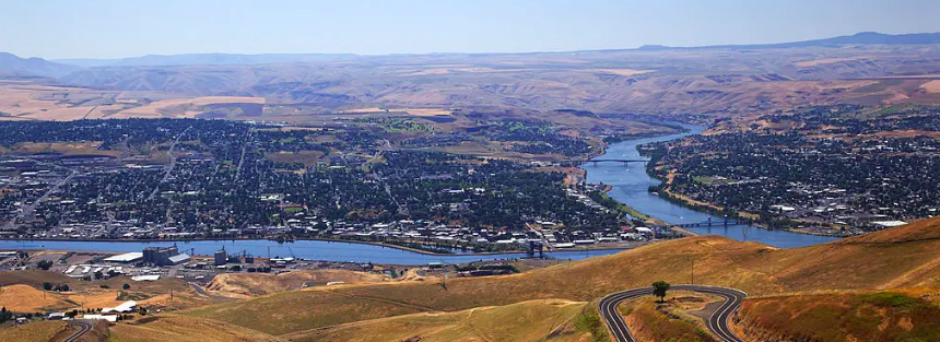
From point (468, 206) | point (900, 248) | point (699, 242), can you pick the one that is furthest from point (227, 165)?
point (900, 248)

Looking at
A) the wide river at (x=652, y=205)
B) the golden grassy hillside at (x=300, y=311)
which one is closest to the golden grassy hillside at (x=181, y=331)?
the golden grassy hillside at (x=300, y=311)

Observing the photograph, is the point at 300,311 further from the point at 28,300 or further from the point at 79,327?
the point at 28,300

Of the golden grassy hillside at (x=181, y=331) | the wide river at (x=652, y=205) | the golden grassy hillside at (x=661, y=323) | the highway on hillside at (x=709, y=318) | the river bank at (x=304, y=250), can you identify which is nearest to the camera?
the golden grassy hillside at (x=661, y=323)

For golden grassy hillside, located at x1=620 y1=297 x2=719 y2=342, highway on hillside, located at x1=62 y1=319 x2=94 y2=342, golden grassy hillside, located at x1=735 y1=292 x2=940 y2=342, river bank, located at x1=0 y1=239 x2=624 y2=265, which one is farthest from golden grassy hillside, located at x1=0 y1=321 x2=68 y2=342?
river bank, located at x1=0 y1=239 x2=624 y2=265

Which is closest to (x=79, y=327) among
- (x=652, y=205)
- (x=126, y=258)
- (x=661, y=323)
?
(x=661, y=323)

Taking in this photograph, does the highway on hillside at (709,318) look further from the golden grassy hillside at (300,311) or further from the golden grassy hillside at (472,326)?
→ the golden grassy hillside at (300,311)

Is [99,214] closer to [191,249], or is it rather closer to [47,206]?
[47,206]
